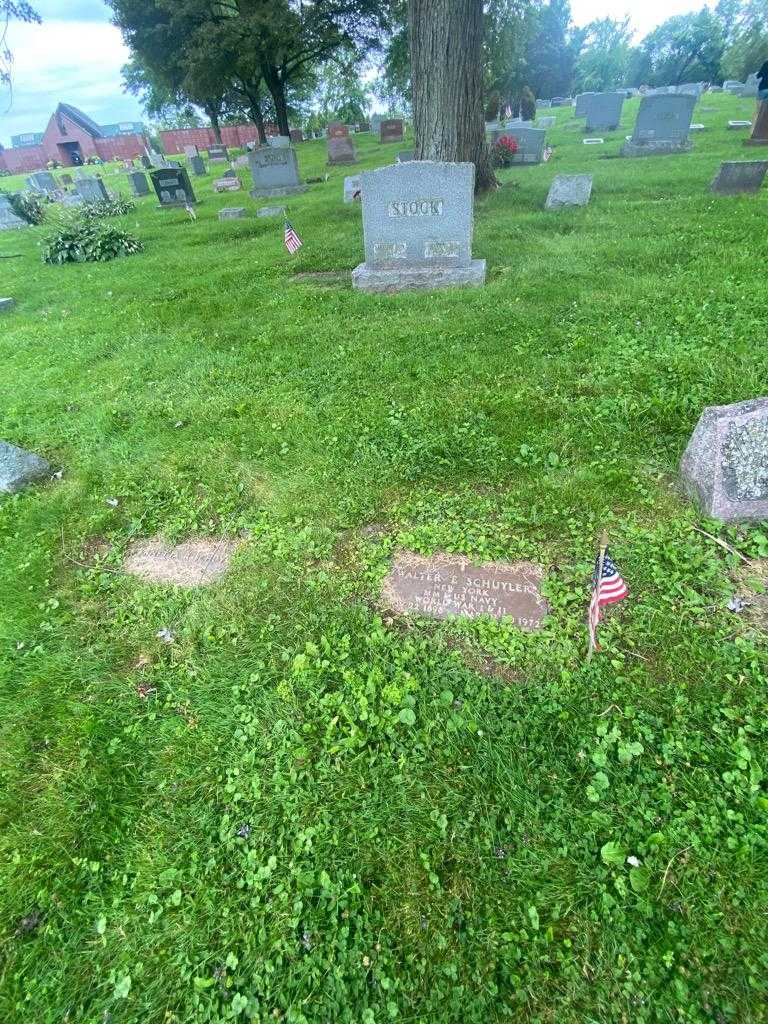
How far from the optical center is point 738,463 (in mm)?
3279

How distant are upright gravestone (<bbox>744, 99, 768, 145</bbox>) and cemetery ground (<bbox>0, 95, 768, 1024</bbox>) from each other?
12.6 m

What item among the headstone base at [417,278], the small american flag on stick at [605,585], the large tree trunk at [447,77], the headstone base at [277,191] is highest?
the large tree trunk at [447,77]

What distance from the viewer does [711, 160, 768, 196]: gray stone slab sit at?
9.39 m

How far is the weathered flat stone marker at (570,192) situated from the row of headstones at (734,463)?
895 cm

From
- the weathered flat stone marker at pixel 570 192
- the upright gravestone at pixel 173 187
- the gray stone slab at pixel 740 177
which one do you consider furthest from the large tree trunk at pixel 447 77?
the upright gravestone at pixel 173 187

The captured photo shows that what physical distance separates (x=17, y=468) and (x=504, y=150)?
17085mm

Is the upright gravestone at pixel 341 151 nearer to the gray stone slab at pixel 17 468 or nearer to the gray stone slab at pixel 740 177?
the gray stone slab at pixel 740 177

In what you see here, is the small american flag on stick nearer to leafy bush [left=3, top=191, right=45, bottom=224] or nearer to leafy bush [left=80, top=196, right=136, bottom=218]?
leafy bush [left=80, top=196, right=136, bottom=218]

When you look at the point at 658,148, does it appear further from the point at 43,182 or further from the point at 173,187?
the point at 43,182

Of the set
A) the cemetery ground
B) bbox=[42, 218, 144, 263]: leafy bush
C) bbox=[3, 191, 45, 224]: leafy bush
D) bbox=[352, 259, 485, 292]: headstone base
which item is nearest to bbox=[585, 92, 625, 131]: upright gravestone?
bbox=[42, 218, 144, 263]: leafy bush

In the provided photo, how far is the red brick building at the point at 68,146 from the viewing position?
208 ft

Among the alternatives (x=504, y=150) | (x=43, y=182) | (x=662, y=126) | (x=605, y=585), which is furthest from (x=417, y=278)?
(x=43, y=182)

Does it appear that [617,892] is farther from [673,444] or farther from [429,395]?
[429,395]

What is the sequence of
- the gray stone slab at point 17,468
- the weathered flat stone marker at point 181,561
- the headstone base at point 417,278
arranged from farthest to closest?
the headstone base at point 417,278, the gray stone slab at point 17,468, the weathered flat stone marker at point 181,561
